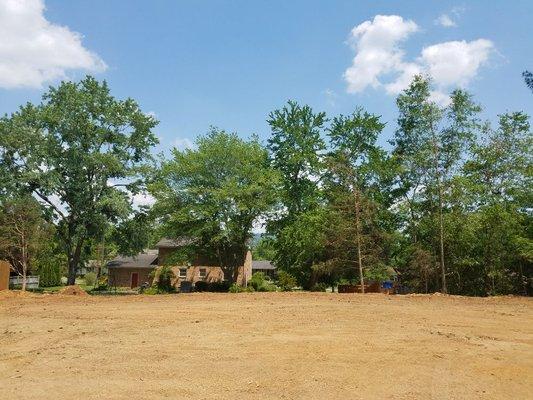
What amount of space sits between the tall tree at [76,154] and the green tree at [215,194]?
448 cm

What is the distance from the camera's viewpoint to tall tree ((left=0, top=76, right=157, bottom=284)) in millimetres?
35562

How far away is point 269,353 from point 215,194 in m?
23.3

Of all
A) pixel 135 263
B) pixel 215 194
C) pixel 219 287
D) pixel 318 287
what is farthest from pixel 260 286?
pixel 135 263

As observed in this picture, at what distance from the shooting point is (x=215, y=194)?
106 feet

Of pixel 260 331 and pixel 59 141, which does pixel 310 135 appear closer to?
pixel 59 141

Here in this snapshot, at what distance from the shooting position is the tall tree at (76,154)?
117ft

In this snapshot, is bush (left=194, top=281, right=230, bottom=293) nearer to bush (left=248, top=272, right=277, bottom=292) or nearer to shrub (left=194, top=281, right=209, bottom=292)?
shrub (left=194, top=281, right=209, bottom=292)

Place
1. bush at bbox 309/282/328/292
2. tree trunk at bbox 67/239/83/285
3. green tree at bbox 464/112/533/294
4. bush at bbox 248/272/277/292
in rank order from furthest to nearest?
tree trunk at bbox 67/239/83/285, bush at bbox 309/282/328/292, bush at bbox 248/272/277/292, green tree at bbox 464/112/533/294

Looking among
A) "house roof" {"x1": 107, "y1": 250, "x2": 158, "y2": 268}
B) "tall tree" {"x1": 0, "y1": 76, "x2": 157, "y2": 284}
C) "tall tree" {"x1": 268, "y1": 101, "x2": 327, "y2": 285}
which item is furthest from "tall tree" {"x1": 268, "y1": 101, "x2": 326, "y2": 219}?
"house roof" {"x1": 107, "y1": 250, "x2": 158, "y2": 268}

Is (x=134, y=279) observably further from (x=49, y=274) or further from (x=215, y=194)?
(x=215, y=194)

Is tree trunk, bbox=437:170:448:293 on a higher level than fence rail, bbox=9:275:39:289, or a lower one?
higher

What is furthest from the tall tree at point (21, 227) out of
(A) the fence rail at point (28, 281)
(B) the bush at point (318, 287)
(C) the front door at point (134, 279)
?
(C) the front door at point (134, 279)

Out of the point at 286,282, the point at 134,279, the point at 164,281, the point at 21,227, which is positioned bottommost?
the point at 134,279

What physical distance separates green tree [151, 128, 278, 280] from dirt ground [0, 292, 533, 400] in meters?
15.7
